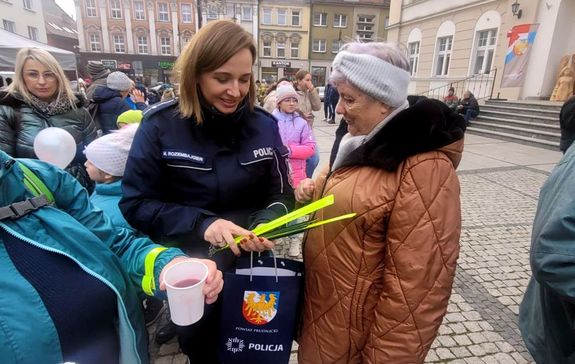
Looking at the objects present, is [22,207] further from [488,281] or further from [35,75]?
[488,281]

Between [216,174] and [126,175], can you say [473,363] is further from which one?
[126,175]

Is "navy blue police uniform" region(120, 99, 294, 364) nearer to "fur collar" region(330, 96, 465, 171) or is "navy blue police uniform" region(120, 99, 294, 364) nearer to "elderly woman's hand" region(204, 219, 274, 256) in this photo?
"elderly woman's hand" region(204, 219, 274, 256)

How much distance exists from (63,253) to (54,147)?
4.73 ft

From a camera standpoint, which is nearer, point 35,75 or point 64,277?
point 64,277

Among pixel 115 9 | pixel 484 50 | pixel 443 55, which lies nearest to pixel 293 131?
pixel 484 50

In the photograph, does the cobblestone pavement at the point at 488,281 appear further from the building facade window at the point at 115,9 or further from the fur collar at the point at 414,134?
the building facade window at the point at 115,9

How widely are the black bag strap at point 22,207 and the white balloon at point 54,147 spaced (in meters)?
1.31

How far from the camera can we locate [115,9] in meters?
38.0

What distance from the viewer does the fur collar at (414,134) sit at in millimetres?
1236

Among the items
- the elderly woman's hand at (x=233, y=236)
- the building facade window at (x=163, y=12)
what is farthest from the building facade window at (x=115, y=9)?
the elderly woman's hand at (x=233, y=236)

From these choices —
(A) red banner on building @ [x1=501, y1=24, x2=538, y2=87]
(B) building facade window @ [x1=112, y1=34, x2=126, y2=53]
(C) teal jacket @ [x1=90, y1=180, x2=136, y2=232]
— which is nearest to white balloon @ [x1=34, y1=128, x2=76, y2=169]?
(C) teal jacket @ [x1=90, y1=180, x2=136, y2=232]

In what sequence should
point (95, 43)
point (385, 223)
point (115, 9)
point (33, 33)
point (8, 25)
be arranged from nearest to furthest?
point (385, 223)
point (8, 25)
point (33, 33)
point (115, 9)
point (95, 43)

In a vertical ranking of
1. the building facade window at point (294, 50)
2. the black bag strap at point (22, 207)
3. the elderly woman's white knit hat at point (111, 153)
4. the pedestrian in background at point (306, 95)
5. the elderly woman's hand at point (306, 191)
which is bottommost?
the elderly woman's hand at point (306, 191)

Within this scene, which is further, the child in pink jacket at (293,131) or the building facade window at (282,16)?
the building facade window at (282,16)
